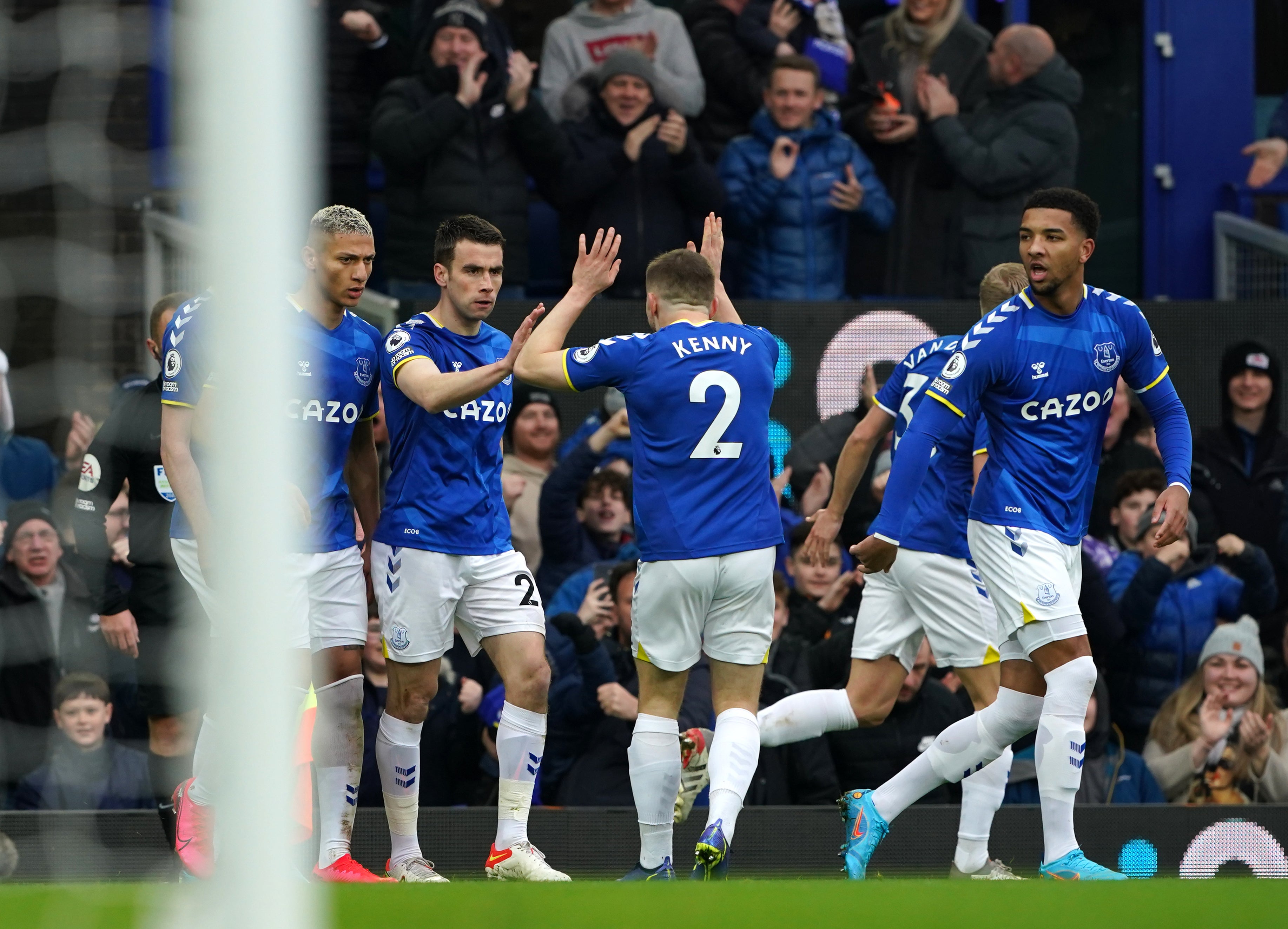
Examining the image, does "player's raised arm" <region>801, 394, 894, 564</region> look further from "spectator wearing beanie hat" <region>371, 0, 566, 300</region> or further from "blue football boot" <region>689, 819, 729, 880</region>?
"spectator wearing beanie hat" <region>371, 0, 566, 300</region>

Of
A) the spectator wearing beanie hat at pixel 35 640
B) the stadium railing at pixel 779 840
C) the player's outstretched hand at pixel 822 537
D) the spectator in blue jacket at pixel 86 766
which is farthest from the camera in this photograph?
the spectator wearing beanie hat at pixel 35 640

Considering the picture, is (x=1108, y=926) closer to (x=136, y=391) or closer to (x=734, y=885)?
(x=734, y=885)

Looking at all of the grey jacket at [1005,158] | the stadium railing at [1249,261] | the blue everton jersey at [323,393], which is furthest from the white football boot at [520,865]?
the stadium railing at [1249,261]

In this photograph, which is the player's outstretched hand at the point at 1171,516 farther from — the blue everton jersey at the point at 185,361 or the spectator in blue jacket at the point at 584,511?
the blue everton jersey at the point at 185,361

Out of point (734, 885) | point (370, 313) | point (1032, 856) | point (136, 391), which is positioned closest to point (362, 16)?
point (370, 313)

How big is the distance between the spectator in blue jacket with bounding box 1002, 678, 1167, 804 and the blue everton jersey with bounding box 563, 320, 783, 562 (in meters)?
2.32

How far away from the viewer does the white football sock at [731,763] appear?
5.21 metres

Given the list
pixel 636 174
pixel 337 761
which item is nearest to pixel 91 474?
pixel 337 761

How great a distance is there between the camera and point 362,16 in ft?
28.6

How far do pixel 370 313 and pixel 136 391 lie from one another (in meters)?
1.76

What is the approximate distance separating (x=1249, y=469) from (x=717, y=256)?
3.34 metres

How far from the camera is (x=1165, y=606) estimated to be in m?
7.38

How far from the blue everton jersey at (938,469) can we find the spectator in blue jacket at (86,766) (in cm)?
319

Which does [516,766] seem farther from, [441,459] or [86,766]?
[86,766]
